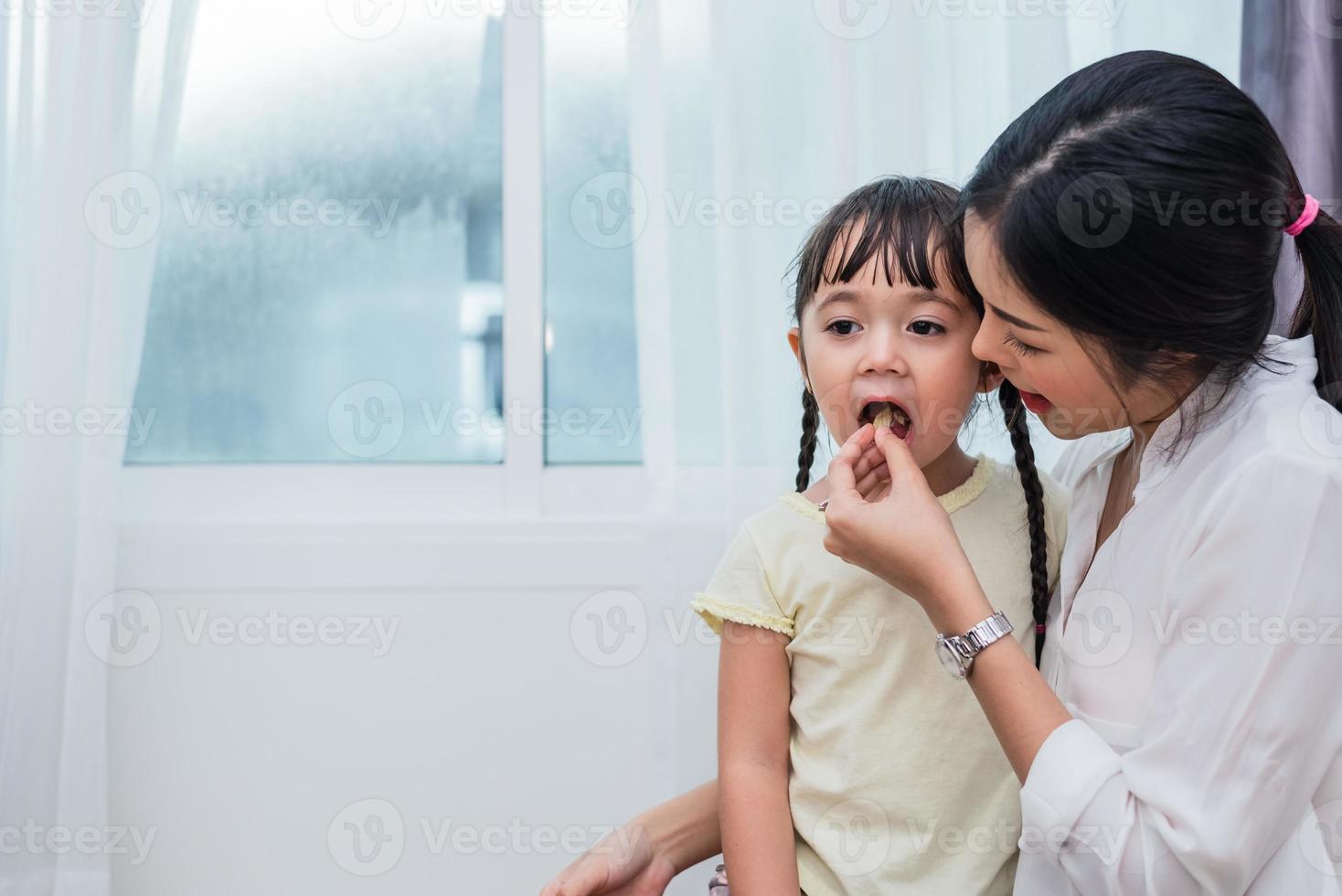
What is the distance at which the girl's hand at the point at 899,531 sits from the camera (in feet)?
3.14

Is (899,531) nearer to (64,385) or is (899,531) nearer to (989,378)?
(989,378)

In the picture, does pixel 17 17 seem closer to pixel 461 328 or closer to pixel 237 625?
pixel 461 328

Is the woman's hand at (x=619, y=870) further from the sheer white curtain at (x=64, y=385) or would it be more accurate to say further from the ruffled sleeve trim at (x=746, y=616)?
the sheer white curtain at (x=64, y=385)

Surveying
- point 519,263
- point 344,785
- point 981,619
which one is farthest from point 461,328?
point 981,619

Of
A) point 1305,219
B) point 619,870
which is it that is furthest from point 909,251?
point 619,870

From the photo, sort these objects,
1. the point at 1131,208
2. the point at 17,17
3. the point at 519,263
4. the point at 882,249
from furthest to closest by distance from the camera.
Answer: the point at 519,263, the point at 17,17, the point at 882,249, the point at 1131,208

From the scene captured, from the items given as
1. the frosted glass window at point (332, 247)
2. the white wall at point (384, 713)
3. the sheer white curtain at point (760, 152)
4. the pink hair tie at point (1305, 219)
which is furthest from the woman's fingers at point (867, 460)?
the frosted glass window at point (332, 247)

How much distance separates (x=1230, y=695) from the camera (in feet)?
2.70

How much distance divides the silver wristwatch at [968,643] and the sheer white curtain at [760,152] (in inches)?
26.3

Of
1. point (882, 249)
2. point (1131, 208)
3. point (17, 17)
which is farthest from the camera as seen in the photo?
point (17, 17)

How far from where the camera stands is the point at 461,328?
1.94 metres

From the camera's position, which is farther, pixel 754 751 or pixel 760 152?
pixel 760 152

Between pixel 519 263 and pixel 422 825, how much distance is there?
3.12 ft

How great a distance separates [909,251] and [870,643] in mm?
406
